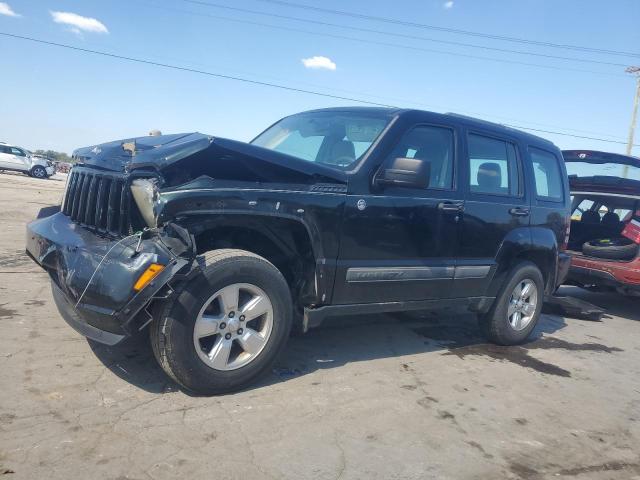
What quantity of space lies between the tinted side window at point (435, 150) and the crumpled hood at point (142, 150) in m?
1.76

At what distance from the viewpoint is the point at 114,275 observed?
117 inches

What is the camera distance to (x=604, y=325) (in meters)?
7.02

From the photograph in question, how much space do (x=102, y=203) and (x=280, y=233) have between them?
1.21m

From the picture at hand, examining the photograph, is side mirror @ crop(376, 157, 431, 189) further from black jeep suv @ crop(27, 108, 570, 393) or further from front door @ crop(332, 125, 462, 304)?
front door @ crop(332, 125, 462, 304)

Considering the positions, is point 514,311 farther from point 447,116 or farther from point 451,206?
point 447,116

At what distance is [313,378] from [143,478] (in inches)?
63.6

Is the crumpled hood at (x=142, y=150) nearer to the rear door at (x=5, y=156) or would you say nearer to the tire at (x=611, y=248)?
the tire at (x=611, y=248)

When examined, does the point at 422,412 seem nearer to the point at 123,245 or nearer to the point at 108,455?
the point at 108,455

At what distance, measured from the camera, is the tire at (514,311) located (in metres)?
5.18

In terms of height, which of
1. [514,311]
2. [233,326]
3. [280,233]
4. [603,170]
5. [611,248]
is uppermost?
[603,170]

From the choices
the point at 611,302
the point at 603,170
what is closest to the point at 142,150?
the point at 603,170

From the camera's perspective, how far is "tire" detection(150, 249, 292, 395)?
312cm

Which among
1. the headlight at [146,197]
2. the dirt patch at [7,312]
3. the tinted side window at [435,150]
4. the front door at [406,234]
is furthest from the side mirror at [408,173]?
the dirt patch at [7,312]

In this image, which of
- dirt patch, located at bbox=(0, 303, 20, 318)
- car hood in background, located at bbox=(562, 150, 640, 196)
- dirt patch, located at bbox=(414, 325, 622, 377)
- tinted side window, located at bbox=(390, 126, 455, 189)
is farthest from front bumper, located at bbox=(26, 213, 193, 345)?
car hood in background, located at bbox=(562, 150, 640, 196)
